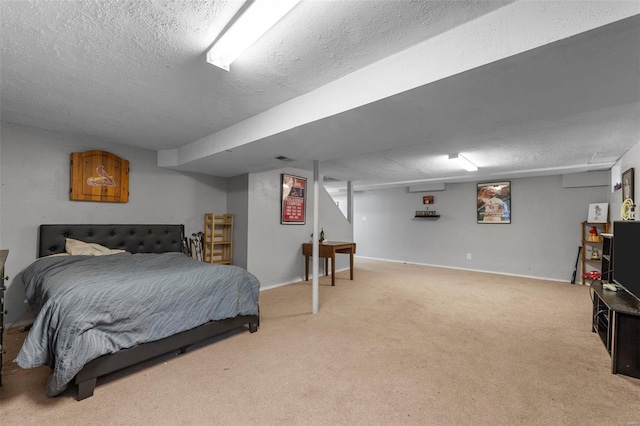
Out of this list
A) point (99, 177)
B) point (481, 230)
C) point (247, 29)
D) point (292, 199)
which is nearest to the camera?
point (247, 29)

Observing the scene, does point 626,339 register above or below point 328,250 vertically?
below

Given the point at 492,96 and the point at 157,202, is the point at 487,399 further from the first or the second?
the point at 157,202

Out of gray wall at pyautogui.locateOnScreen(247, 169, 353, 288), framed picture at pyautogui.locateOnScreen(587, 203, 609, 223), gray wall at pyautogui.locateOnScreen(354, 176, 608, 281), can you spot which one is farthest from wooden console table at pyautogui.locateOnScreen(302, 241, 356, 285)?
framed picture at pyautogui.locateOnScreen(587, 203, 609, 223)

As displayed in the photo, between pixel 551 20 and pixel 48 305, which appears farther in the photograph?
pixel 48 305

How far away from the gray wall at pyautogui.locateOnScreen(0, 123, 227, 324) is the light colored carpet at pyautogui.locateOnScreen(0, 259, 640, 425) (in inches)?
35.0

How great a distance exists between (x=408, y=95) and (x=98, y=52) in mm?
1880

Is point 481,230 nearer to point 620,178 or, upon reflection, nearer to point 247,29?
point 620,178

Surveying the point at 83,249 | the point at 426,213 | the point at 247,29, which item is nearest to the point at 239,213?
the point at 83,249

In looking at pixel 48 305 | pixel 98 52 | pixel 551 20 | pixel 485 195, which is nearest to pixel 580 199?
pixel 485 195

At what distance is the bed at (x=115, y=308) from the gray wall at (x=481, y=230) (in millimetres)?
5406

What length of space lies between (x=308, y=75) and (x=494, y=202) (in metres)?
5.71

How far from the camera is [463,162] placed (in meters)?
4.46

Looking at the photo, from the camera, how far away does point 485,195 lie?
239 inches

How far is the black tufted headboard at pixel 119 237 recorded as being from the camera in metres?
3.00
